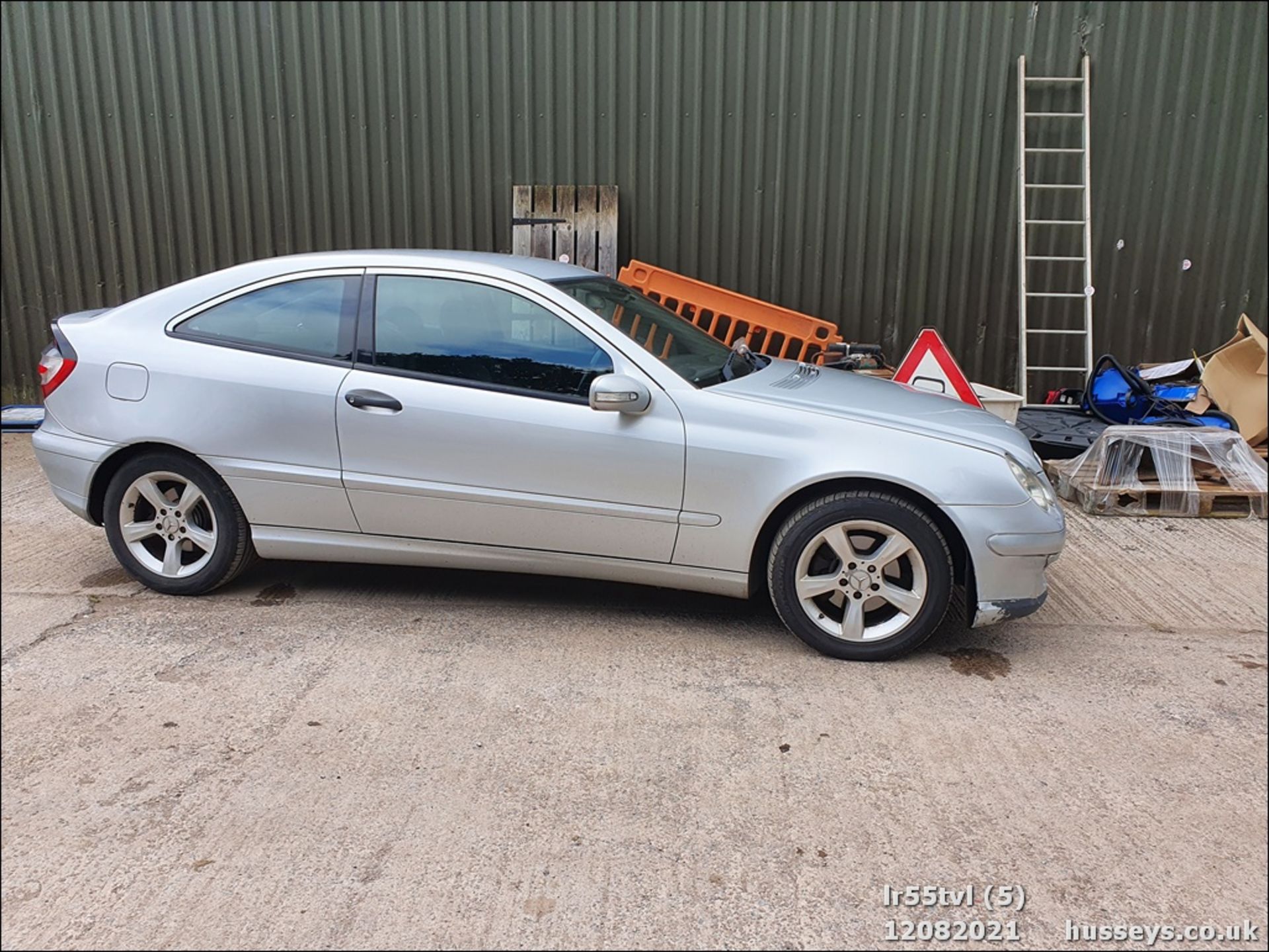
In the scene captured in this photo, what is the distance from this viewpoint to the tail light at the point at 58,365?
432 centimetres

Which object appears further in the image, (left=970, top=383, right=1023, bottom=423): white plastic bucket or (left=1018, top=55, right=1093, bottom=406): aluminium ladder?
(left=1018, top=55, right=1093, bottom=406): aluminium ladder

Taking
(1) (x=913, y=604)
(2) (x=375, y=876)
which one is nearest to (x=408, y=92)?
(1) (x=913, y=604)

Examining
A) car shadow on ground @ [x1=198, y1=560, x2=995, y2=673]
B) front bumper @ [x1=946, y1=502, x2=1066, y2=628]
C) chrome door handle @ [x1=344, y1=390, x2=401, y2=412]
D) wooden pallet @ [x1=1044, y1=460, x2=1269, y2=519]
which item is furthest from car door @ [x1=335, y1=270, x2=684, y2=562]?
wooden pallet @ [x1=1044, y1=460, x2=1269, y2=519]

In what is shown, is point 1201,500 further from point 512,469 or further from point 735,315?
point 512,469

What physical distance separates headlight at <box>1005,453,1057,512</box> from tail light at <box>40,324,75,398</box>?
12.9 feet

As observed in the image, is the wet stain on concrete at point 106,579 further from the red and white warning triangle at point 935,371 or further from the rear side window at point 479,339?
the red and white warning triangle at point 935,371

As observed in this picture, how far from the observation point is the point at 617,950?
230 cm

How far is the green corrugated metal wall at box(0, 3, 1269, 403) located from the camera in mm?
7934

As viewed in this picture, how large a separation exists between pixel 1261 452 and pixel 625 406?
4948mm

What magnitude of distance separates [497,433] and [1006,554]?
200 centimetres

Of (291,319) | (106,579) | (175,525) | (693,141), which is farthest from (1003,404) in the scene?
(106,579)

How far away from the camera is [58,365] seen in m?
4.34

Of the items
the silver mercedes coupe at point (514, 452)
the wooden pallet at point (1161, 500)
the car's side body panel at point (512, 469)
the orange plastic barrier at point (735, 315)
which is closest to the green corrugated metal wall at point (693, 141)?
the orange plastic barrier at point (735, 315)

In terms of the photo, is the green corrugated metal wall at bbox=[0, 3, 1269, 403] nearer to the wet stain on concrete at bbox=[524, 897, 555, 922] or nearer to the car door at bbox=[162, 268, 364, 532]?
the car door at bbox=[162, 268, 364, 532]
